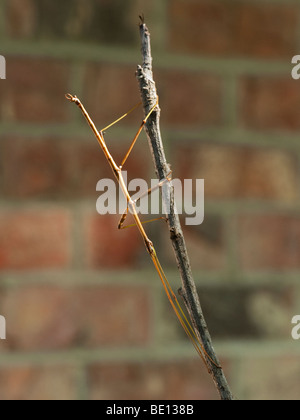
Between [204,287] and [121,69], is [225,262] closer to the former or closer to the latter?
[204,287]

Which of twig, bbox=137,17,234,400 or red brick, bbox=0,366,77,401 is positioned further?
red brick, bbox=0,366,77,401

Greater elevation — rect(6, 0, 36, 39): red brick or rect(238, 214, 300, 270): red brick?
rect(6, 0, 36, 39): red brick

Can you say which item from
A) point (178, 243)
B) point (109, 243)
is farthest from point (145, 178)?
point (178, 243)

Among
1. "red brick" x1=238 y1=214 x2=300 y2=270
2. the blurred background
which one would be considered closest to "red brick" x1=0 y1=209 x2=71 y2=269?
the blurred background

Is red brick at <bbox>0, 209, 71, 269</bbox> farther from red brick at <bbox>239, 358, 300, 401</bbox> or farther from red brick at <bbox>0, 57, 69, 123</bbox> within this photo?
red brick at <bbox>239, 358, 300, 401</bbox>

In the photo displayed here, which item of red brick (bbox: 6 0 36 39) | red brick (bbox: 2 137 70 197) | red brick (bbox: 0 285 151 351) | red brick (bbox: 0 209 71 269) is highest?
red brick (bbox: 6 0 36 39)

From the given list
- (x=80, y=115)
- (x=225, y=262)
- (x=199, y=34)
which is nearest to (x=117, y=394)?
(x=225, y=262)

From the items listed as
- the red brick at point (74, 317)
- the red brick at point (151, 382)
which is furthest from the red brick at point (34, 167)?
the red brick at point (151, 382)
